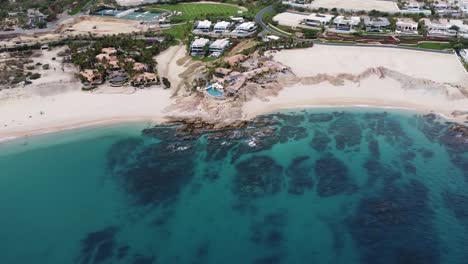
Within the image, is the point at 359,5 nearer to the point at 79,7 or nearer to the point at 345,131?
the point at 345,131

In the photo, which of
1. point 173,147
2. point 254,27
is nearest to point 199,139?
point 173,147

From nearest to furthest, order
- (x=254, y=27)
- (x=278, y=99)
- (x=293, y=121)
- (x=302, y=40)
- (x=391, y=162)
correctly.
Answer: (x=391, y=162) < (x=293, y=121) < (x=278, y=99) < (x=302, y=40) < (x=254, y=27)

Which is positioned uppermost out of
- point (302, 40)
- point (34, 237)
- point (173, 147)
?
point (302, 40)

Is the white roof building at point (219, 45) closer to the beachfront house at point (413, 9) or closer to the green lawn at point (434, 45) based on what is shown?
the green lawn at point (434, 45)

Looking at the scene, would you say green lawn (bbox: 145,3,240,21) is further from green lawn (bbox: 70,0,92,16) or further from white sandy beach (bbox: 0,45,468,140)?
white sandy beach (bbox: 0,45,468,140)

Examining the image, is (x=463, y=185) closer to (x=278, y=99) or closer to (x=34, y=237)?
(x=278, y=99)

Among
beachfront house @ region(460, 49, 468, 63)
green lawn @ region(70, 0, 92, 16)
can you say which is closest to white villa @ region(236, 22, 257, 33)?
beachfront house @ region(460, 49, 468, 63)

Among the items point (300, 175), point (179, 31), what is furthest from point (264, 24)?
point (300, 175)
